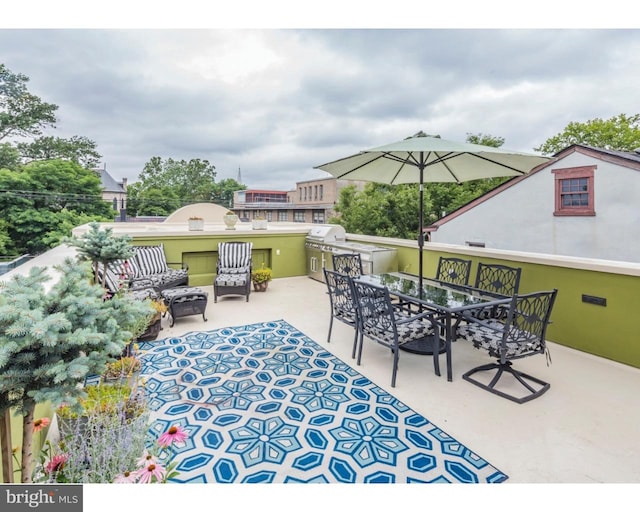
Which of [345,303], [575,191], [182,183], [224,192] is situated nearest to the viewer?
[345,303]

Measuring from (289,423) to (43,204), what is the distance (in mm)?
19710

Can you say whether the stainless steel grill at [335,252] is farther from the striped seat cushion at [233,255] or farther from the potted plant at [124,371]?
the potted plant at [124,371]

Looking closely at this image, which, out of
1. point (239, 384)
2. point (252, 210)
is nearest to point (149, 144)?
point (252, 210)

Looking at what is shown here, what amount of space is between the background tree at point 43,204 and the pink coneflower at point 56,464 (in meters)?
17.0

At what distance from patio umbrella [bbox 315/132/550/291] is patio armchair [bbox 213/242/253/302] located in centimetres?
272

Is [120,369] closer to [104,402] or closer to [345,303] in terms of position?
[104,402]

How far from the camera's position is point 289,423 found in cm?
264

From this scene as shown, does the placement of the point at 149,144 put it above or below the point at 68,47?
above

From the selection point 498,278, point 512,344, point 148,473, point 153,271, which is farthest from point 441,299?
point 153,271

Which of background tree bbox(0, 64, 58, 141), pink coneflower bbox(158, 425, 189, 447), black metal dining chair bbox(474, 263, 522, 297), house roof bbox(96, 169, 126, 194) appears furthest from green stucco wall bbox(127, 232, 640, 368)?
house roof bbox(96, 169, 126, 194)

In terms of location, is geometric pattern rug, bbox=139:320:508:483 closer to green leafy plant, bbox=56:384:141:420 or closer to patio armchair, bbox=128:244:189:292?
green leafy plant, bbox=56:384:141:420
